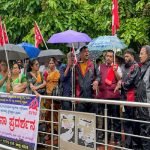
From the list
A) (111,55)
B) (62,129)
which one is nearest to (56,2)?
(111,55)

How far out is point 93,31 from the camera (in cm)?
1405

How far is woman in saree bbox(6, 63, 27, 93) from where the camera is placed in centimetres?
780

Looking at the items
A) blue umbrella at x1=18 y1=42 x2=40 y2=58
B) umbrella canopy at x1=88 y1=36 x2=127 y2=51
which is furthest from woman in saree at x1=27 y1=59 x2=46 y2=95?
blue umbrella at x1=18 y1=42 x2=40 y2=58

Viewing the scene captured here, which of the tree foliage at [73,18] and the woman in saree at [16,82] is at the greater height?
the tree foliage at [73,18]

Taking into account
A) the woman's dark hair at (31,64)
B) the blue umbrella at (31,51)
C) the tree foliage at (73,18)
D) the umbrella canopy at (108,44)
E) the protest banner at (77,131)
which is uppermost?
the tree foliage at (73,18)

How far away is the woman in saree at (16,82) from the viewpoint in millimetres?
7800

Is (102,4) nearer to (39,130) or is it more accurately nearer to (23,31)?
(23,31)

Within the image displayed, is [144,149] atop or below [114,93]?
below

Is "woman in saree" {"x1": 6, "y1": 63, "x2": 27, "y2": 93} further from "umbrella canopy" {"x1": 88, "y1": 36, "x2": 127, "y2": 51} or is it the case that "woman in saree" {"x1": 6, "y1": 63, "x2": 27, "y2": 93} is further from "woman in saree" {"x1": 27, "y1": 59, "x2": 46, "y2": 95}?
"umbrella canopy" {"x1": 88, "y1": 36, "x2": 127, "y2": 51}

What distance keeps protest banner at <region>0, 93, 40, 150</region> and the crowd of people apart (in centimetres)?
36

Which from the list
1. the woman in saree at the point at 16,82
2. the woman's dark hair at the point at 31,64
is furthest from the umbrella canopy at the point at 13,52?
the woman in saree at the point at 16,82

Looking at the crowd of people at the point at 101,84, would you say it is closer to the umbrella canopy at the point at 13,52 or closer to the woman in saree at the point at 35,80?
the woman in saree at the point at 35,80

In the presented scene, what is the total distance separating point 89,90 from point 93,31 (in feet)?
22.5

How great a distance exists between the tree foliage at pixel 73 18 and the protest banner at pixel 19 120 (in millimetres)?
5694
